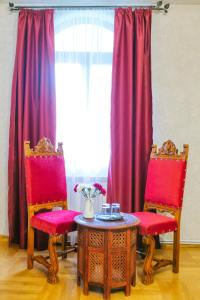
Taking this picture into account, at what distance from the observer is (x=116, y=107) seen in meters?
3.40

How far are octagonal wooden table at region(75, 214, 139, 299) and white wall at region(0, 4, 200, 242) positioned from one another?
1356 mm

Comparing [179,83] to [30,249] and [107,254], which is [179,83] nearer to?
[107,254]

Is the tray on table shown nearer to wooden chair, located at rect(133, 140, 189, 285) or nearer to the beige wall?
wooden chair, located at rect(133, 140, 189, 285)

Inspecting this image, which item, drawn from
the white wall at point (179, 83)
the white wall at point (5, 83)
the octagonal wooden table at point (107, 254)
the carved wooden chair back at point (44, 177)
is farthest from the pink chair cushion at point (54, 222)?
the white wall at point (179, 83)

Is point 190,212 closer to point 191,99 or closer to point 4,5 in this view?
point 191,99

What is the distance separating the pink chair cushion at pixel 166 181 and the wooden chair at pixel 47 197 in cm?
79

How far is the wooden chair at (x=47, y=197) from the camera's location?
8.58ft

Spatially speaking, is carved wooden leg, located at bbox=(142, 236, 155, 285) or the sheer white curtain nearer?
carved wooden leg, located at bbox=(142, 236, 155, 285)

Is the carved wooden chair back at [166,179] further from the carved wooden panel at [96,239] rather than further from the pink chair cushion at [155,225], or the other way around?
the carved wooden panel at [96,239]

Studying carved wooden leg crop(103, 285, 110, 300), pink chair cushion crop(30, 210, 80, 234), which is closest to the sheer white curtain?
pink chair cushion crop(30, 210, 80, 234)

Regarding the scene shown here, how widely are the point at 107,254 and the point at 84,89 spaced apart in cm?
188

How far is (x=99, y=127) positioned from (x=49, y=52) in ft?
3.22

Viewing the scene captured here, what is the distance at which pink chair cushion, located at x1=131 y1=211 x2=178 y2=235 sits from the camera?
258cm

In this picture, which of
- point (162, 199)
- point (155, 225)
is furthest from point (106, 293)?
point (162, 199)
